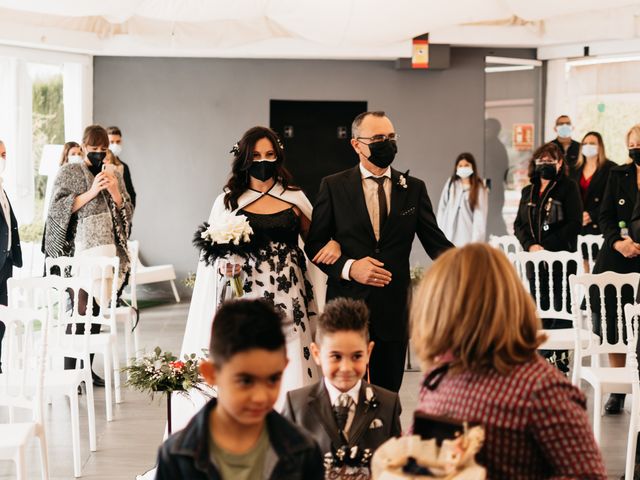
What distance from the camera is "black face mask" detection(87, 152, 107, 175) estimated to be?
23.5ft

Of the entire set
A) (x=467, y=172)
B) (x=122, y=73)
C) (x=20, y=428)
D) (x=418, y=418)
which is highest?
(x=122, y=73)

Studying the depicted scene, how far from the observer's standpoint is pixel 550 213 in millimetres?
7160

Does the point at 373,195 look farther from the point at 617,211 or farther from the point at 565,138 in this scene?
the point at 565,138

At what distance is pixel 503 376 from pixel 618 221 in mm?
4872

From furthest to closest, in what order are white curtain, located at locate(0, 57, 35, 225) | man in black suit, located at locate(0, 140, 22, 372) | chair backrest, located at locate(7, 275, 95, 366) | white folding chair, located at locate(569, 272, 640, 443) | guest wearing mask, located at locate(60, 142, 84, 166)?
1. white curtain, located at locate(0, 57, 35, 225)
2. guest wearing mask, located at locate(60, 142, 84, 166)
3. man in black suit, located at locate(0, 140, 22, 372)
4. chair backrest, located at locate(7, 275, 95, 366)
5. white folding chair, located at locate(569, 272, 640, 443)

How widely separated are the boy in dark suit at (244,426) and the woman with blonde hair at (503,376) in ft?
1.06

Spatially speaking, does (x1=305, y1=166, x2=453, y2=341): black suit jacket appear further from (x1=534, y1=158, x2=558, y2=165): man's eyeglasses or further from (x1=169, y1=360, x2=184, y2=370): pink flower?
(x1=534, y1=158, x2=558, y2=165): man's eyeglasses

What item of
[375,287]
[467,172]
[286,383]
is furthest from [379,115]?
[467,172]

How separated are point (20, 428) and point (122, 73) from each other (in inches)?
346

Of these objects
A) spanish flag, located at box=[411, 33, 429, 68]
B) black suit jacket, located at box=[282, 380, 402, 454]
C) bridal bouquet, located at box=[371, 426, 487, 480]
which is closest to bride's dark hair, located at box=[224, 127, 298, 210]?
black suit jacket, located at box=[282, 380, 402, 454]

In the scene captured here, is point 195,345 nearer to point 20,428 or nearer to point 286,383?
point 286,383

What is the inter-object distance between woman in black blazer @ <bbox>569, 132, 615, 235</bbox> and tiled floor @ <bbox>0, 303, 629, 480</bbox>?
2892mm

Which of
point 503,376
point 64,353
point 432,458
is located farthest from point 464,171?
point 432,458

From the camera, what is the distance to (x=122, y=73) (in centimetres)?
1258
